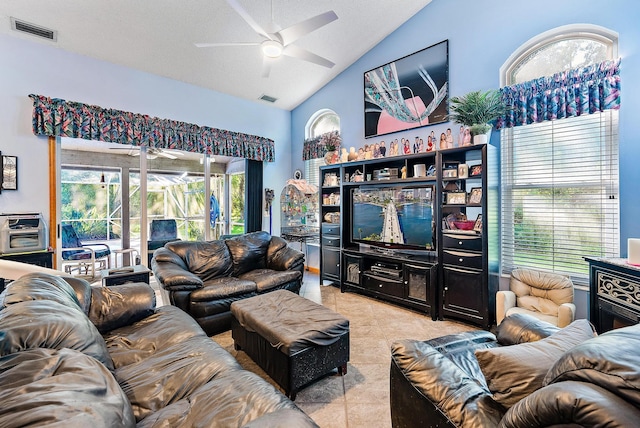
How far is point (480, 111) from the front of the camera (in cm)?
310

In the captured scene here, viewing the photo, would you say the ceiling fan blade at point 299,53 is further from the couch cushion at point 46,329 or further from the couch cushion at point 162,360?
the couch cushion at point 46,329

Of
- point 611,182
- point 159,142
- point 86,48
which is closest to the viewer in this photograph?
point 611,182

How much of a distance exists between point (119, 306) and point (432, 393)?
2.27m

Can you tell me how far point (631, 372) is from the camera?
0.71 m

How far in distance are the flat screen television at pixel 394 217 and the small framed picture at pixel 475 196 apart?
1.51 ft

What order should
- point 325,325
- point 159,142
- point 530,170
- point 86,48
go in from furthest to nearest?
1. point 159,142
2. point 86,48
3. point 530,170
4. point 325,325

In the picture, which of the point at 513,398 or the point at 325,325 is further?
the point at 325,325

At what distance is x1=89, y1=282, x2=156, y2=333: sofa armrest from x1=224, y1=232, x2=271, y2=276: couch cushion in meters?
1.55

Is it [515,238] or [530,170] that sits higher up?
[530,170]

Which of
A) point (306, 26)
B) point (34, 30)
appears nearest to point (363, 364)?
point (306, 26)

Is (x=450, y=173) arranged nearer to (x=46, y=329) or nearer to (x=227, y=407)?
(x=227, y=407)

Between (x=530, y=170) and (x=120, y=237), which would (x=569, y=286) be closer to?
(x=530, y=170)

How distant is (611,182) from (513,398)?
2.80 m

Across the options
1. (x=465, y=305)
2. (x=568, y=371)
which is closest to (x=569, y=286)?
(x=465, y=305)
